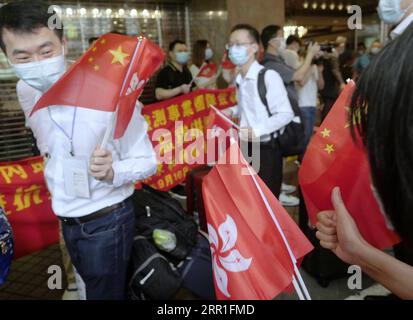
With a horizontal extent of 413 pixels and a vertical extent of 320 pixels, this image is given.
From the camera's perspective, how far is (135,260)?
204cm

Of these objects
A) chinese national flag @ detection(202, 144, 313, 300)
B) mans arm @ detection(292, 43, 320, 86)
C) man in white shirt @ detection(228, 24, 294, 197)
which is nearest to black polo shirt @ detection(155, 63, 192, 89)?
mans arm @ detection(292, 43, 320, 86)

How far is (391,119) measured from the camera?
72cm

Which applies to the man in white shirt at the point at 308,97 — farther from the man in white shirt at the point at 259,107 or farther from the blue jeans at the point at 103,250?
the blue jeans at the point at 103,250

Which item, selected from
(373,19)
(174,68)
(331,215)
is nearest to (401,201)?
(331,215)

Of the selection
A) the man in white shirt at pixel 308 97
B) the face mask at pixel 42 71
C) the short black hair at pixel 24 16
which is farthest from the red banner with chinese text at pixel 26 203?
the man in white shirt at pixel 308 97

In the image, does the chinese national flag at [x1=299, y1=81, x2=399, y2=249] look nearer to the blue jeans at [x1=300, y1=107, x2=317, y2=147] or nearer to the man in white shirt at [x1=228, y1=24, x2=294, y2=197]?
the man in white shirt at [x1=228, y1=24, x2=294, y2=197]

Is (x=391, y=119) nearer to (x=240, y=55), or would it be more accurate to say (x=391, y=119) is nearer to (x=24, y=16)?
(x=24, y=16)

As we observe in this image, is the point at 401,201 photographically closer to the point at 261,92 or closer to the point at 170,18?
the point at 261,92

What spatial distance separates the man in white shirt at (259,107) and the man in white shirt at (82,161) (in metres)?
1.16

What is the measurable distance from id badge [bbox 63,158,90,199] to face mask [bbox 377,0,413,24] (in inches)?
68.0

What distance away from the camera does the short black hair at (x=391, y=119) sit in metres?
0.69

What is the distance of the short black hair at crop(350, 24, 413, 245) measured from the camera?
69cm
